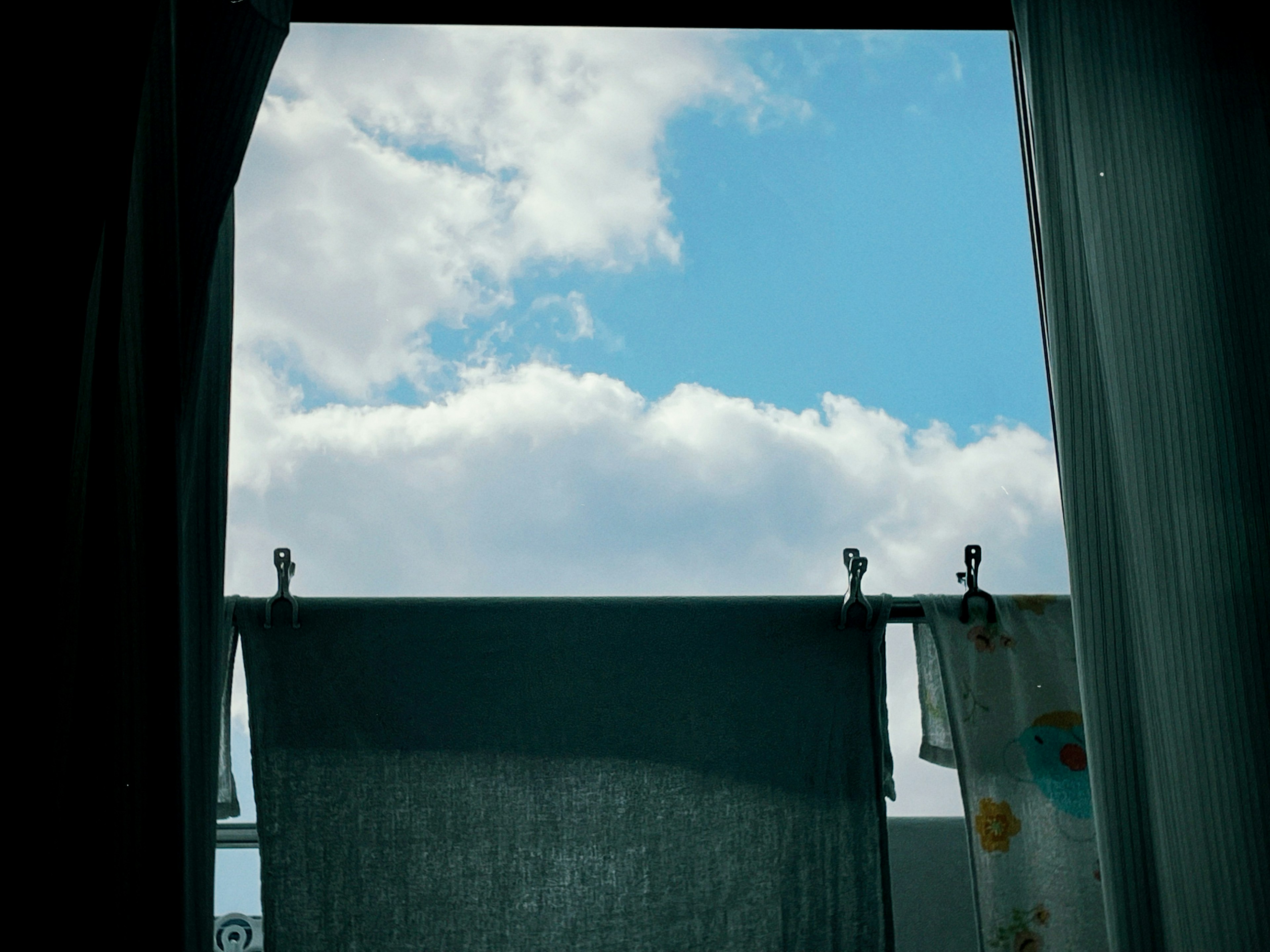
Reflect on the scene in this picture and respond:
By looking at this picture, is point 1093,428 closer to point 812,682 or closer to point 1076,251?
point 1076,251

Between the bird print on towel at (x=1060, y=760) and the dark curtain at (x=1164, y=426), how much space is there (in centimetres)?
10

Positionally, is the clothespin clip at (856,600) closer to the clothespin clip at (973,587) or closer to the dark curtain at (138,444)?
the clothespin clip at (973,587)

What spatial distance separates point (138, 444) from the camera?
0.92 metres

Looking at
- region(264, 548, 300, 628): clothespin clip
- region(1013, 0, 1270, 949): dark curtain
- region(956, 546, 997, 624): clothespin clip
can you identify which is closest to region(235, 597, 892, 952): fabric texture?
region(264, 548, 300, 628): clothespin clip

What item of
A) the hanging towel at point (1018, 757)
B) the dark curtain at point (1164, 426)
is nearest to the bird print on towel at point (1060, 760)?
the hanging towel at point (1018, 757)

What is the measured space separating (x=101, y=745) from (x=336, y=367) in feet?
2.13

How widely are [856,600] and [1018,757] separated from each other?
243 mm

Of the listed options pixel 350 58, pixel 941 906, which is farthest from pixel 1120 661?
pixel 941 906

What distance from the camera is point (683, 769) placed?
45.9 inches

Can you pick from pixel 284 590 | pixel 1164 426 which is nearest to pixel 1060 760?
pixel 1164 426

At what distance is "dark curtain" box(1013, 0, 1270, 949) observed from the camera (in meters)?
1.06

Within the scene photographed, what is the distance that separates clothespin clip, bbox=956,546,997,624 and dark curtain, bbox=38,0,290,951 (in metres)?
0.79

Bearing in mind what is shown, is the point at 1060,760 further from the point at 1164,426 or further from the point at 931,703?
the point at 1164,426

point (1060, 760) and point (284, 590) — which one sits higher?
point (284, 590)
